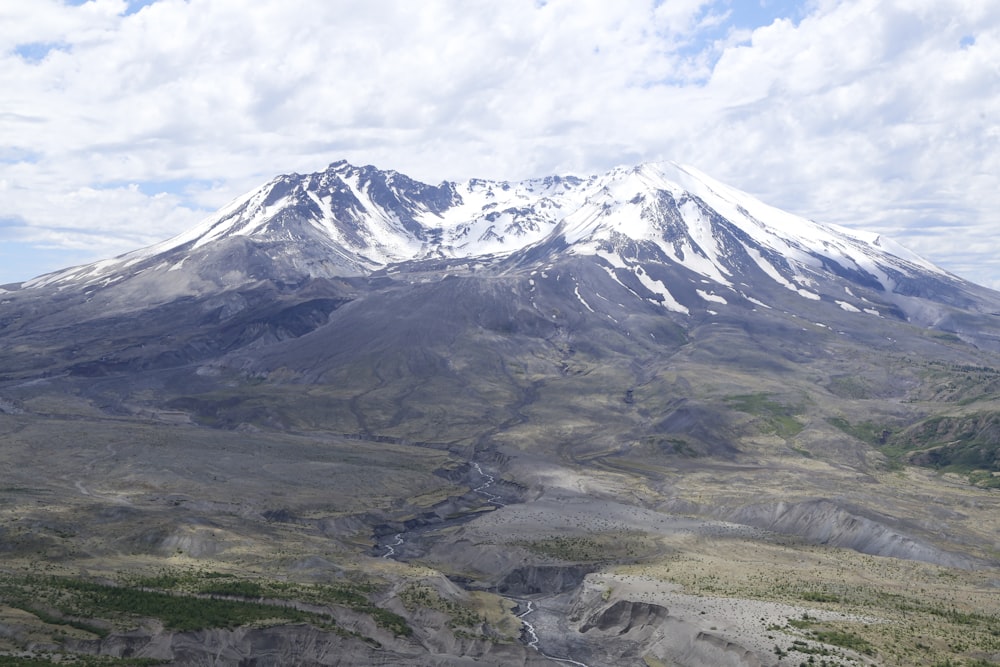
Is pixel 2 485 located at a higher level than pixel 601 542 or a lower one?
higher

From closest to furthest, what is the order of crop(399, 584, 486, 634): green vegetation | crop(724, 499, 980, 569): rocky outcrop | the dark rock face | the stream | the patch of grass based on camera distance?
1. the patch of grass
2. the stream
3. the dark rock face
4. crop(399, 584, 486, 634): green vegetation
5. crop(724, 499, 980, 569): rocky outcrop

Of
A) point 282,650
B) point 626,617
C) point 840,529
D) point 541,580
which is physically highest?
point 282,650

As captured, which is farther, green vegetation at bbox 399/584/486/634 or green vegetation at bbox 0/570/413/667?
green vegetation at bbox 399/584/486/634

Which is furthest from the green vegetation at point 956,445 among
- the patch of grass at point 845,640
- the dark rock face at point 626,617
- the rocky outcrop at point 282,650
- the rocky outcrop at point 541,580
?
the rocky outcrop at point 282,650

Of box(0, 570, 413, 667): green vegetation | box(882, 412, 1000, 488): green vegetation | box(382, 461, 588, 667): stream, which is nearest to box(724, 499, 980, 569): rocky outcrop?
box(382, 461, 588, 667): stream

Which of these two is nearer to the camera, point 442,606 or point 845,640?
point 845,640

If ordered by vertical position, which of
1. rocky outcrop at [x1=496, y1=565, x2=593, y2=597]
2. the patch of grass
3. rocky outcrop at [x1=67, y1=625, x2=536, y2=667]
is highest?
rocky outcrop at [x1=67, y1=625, x2=536, y2=667]

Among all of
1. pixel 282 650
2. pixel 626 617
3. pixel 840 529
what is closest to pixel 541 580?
pixel 626 617

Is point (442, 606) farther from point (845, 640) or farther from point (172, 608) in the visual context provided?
point (845, 640)

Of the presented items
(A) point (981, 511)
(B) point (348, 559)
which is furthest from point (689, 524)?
(B) point (348, 559)

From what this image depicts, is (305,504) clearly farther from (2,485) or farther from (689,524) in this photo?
(689,524)

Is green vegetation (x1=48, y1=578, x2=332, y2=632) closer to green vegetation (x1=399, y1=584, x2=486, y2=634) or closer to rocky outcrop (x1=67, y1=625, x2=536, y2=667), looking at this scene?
rocky outcrop (x1=67, y1=625, x2=536, y2=667)
